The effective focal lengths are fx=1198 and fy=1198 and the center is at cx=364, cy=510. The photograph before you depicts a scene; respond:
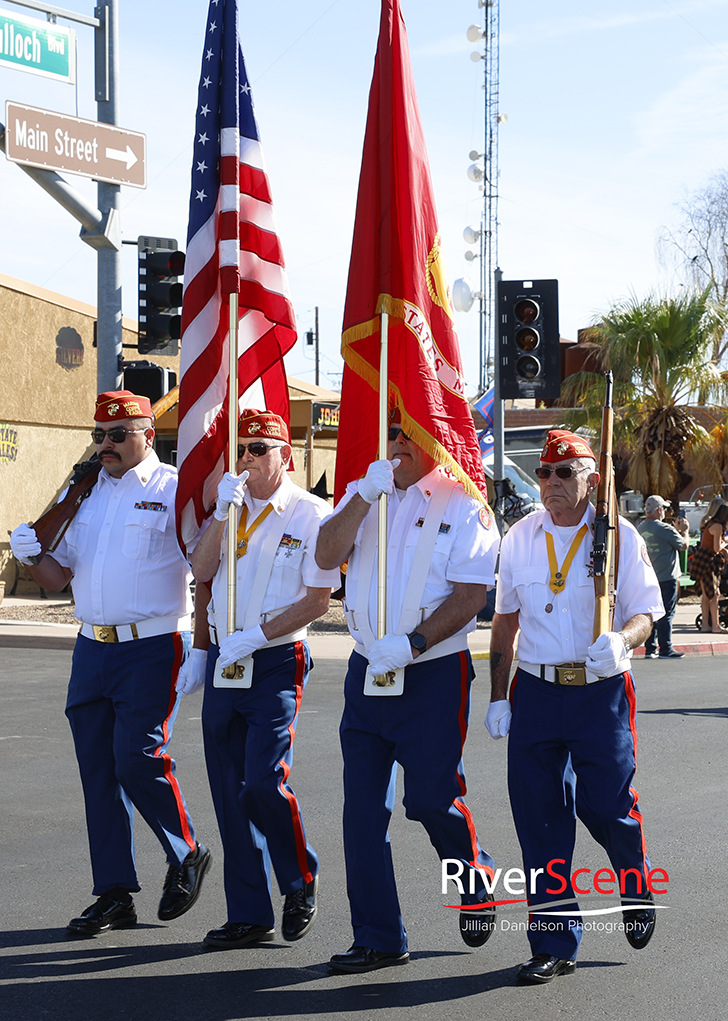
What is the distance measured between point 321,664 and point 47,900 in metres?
8.86

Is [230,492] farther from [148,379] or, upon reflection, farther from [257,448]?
[148,379]

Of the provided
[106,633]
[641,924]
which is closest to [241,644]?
[106,633]

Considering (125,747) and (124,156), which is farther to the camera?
(124,156)

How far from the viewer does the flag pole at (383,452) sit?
466cm

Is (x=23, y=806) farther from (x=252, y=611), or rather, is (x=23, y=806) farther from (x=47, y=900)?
(x=252, y=611)

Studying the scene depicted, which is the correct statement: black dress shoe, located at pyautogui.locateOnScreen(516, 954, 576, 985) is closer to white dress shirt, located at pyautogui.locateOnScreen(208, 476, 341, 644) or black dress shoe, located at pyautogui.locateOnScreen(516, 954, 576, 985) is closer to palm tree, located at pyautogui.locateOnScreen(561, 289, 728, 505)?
white dress shirt, located at pyautogui.locateOnScreen(208, 476, 341, 644)

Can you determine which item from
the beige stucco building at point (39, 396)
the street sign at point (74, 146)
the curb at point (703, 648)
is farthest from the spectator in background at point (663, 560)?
the beige stucco building at point (39, 396)

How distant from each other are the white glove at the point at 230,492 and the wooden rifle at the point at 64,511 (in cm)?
76

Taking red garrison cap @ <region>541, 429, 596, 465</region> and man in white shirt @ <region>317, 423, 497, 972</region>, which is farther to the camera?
red garrison cap @ <region>541, 429, 596, 465</region>

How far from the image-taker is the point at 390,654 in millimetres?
4492

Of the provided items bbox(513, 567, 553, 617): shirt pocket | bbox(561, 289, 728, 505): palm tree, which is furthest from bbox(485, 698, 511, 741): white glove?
bbox(561, 289, 728, 505): palm tree

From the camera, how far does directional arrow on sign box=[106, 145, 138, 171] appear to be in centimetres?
1107

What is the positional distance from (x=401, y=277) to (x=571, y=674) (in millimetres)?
1804

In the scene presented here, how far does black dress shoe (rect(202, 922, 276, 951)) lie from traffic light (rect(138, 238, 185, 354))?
738cm
